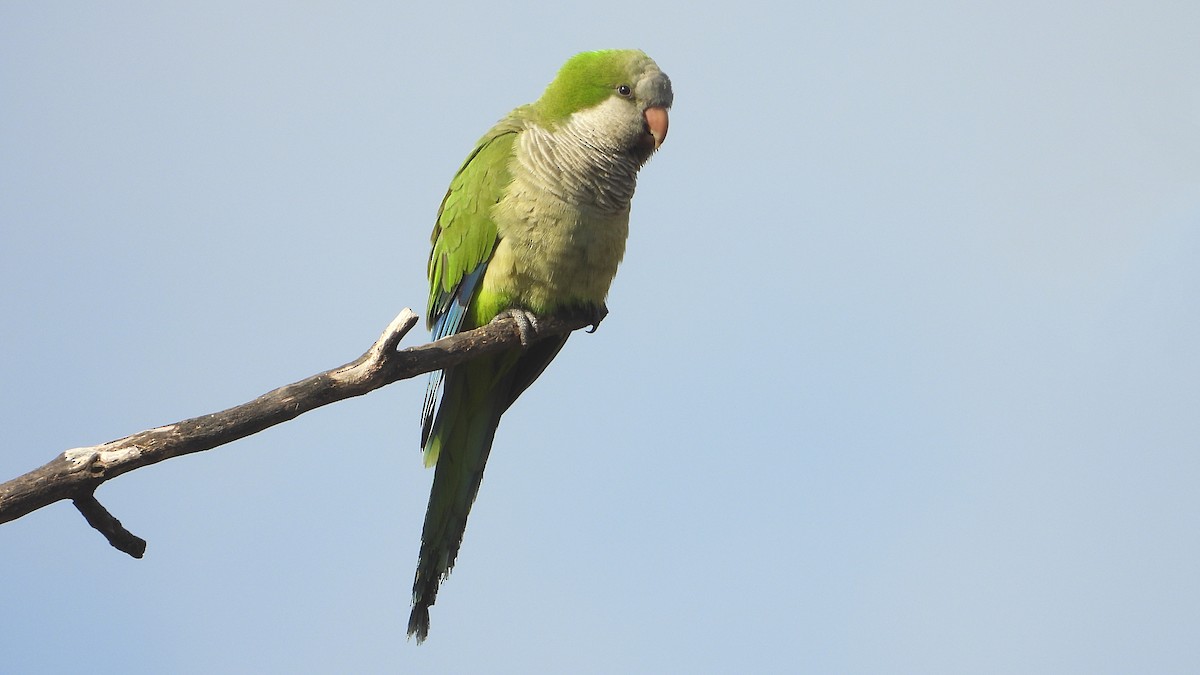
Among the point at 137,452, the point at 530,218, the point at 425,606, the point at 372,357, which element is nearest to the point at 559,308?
the point at 530,218

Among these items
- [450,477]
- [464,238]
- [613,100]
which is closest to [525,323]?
[464,238]

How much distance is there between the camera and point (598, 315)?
4375mm

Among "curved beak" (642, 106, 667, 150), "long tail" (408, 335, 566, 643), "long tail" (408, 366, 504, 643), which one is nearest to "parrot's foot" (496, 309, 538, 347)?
"long tail" (408, 335, 566, 643)

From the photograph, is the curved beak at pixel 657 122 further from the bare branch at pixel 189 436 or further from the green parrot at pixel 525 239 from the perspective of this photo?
the bare branch at pixel 189 436

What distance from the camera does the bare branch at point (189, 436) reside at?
10.2 ft

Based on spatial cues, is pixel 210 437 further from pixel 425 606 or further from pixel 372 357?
pixel 425 606

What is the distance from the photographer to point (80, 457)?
3.12 m

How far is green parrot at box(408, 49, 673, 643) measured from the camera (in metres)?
4.03

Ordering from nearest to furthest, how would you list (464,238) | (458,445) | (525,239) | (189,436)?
(189,436)
(525,239)
(464,238)
(458,445)

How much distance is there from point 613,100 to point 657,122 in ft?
0.69

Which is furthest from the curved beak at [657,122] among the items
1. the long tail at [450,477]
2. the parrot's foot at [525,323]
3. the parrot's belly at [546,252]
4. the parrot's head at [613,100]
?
the long tail at [450,477]

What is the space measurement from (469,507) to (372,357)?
109cm

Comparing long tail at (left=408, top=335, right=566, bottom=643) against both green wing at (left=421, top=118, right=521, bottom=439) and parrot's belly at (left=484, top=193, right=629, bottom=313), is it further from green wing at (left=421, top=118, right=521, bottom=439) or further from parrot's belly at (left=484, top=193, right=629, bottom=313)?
parrot's belly at (left=484, top=193, right=629, bottom=313)

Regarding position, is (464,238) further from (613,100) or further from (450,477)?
(450,477)
